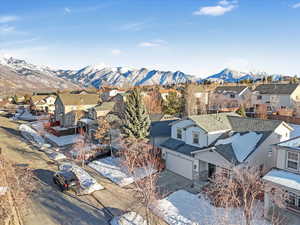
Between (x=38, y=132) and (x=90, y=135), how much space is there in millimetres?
13737

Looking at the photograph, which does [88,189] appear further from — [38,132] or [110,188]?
→ [38,132]

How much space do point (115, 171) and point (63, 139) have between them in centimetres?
1842

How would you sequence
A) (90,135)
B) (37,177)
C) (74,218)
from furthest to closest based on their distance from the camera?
1. (90,135)
2. (37,177)
3. (74,218)

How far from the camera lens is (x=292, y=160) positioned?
14.1m

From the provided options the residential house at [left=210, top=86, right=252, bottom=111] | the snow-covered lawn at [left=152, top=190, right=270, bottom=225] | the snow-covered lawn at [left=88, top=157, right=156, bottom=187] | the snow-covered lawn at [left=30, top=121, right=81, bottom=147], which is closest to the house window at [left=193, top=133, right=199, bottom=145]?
the snow-covered lawn at [left=88, top=157, right=156, bottom=187]

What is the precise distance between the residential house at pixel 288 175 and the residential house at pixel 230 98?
3779 centimetres

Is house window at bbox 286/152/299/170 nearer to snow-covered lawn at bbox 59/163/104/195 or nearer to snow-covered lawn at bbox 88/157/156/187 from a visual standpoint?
snow-covered lawn at bbox 88/157/156/187

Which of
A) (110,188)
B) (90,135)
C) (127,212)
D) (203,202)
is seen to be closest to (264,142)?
(203,202)

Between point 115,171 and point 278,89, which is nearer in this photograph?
point 115,171

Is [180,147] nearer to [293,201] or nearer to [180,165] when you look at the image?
[180,165]

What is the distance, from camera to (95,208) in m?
15.8

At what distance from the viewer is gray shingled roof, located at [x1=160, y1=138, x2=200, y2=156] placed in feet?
68.3

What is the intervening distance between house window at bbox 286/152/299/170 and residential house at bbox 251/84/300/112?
34.0 m

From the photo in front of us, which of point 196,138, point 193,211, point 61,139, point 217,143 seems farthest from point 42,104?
point 193,211
